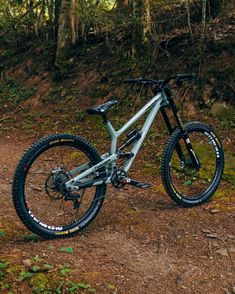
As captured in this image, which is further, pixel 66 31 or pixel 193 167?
pixel 66 31

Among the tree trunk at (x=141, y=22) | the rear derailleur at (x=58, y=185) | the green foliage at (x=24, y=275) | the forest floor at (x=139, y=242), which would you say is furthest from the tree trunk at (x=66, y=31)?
the green foliage at (x=24, y=275)

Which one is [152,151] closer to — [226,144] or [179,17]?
[226,144]

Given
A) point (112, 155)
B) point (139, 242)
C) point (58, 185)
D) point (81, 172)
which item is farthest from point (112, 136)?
point (139, 242)

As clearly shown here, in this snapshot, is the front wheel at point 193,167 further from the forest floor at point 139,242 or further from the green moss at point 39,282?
the green moss at point 39,282

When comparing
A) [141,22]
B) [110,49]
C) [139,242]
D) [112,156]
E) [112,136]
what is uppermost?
[141,22]

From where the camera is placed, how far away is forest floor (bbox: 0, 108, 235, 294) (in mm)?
3707

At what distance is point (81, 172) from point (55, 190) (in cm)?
32

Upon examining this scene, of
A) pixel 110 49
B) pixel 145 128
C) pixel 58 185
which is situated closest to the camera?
pixel 58 185

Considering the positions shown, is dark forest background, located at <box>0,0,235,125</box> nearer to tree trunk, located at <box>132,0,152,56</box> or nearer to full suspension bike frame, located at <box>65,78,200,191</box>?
tree trunk, located at <box>132,0,152,56</box>

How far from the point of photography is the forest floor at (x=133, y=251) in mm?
3707

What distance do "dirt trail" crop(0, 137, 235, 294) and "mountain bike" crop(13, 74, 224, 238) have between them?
8.2 inches

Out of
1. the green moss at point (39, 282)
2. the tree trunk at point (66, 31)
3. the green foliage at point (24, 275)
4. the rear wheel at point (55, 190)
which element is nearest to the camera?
the green moss at point (39, 282)

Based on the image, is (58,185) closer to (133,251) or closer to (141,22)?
(133,251)

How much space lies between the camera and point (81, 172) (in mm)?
4637
